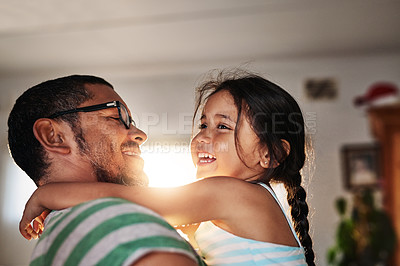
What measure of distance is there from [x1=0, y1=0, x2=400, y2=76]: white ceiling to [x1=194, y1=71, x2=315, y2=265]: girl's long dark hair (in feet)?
1.54

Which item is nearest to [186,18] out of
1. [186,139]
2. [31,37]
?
[186,139]

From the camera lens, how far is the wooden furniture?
37.5 inches

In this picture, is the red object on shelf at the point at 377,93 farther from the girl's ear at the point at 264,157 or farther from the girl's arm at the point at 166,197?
the girl's arm at the point at 166,197

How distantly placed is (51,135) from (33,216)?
0.58 feet

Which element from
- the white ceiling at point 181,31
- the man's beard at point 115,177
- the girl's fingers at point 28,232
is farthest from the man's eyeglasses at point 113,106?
the white ceiling at point 181,31

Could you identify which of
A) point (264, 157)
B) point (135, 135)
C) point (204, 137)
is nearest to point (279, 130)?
point (264, 157)

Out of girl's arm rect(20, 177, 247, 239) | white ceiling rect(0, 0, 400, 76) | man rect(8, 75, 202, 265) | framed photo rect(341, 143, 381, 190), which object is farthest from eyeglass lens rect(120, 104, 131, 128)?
white ceiling rect(0, 0, 400, 76)

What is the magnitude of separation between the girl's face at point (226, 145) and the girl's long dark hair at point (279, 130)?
0.01m

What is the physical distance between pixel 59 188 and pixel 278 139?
20.9 inches

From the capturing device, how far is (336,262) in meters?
1.06

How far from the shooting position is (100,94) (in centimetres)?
92

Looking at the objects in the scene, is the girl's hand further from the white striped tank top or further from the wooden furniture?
the wooden furniture

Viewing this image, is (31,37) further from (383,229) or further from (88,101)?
(383,229)

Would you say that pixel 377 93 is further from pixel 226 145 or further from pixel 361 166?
pixel 226 145
